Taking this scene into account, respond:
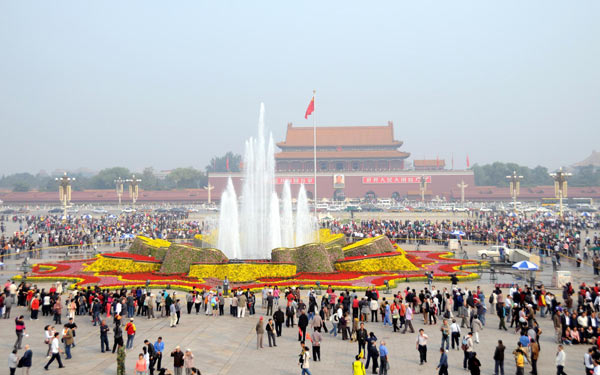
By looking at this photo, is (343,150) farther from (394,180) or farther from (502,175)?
(502,175)

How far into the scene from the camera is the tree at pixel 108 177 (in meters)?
89.1

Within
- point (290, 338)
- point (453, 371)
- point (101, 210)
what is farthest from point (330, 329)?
point (101, 210)

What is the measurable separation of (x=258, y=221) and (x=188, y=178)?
237 feet

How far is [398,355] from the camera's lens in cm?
1048

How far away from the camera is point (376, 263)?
19422 mm

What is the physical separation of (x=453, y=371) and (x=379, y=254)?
34.7ft

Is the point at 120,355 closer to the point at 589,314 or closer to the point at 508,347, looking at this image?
the point at 508,347

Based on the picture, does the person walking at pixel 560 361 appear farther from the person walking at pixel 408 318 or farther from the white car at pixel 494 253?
the white car at pixel 494 253

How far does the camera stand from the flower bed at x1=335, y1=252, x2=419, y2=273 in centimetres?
1922

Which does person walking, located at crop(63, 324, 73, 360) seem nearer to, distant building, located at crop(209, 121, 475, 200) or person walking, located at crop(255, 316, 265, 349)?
person walking, located at crop(255, 316, 265, 349)

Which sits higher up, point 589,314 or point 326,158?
point 326,158

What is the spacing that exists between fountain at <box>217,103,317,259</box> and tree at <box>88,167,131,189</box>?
6981cm

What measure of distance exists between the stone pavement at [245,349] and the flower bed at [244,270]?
3998 mm

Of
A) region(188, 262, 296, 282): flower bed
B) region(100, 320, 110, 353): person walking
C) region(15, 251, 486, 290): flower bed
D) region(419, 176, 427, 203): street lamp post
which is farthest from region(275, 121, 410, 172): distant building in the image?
region(100, 320, 110, 353): person walking
